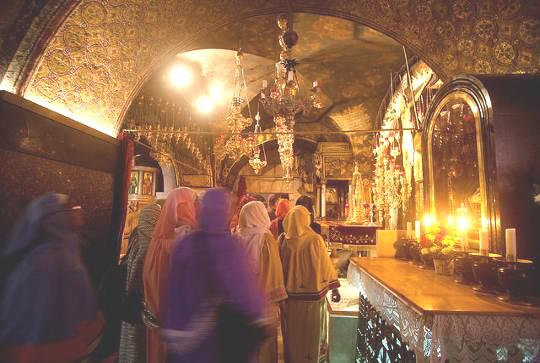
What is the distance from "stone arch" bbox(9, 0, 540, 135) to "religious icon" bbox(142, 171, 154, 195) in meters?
8.46

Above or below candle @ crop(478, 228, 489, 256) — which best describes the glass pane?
above

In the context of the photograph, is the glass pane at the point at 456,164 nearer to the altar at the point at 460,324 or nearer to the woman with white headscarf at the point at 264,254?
the altar at the point at 460,324

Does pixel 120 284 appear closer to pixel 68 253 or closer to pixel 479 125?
pixel 68 253

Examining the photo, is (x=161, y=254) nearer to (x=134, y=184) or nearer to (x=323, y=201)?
(x=134, y=184)

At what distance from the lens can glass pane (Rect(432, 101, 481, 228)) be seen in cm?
332

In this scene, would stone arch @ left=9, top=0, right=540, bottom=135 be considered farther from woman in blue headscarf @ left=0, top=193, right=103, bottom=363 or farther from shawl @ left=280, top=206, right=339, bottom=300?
shawl @ left=280, top=206, right=339, bottom=300

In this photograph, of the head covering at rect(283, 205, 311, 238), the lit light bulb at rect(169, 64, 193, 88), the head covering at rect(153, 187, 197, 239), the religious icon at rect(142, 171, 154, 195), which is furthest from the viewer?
the religious icon at rect(142, 171, 154, 195)

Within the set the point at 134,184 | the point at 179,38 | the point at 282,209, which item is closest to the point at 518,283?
the point at 282,209

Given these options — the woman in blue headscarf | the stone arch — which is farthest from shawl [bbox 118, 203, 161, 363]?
the stone arch

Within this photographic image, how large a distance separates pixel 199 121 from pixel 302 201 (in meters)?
7.18

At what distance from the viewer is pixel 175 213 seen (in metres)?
2.95

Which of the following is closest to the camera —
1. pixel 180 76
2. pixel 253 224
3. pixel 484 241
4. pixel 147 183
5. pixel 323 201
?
pixel 484 241

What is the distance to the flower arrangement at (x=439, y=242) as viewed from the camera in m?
3.04

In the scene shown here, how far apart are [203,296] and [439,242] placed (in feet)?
8.74
